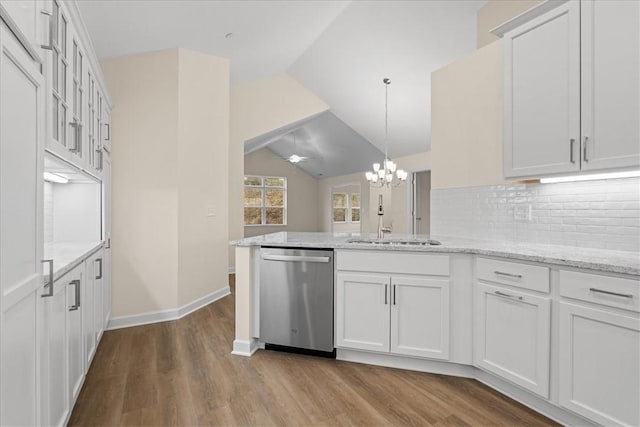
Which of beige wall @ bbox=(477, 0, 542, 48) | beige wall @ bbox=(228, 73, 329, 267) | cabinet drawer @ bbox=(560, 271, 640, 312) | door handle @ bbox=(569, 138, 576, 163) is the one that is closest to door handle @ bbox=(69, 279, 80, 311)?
cabinet drawer @ bbox=(560, 271, 640, 312)

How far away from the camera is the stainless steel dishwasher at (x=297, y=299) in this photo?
2.76 meters

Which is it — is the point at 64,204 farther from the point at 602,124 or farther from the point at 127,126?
the point at 602,124

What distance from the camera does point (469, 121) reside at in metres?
3.19

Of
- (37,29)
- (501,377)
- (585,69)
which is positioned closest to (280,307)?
(501,377)

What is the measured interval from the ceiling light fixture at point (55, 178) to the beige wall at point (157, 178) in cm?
77

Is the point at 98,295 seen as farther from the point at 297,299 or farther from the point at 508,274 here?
the point at 508,274

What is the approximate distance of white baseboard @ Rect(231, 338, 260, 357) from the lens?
290 cm

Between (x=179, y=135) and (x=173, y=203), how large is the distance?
28.6 inches

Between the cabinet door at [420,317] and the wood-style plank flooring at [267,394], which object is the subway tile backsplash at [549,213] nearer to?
the cabinet door at [420,317]

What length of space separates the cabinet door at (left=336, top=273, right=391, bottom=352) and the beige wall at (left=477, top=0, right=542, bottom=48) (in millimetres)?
2600

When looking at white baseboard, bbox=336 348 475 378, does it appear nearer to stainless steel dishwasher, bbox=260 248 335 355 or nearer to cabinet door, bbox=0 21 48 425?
stainless steel dishwasher, bbox=260 248 335 355

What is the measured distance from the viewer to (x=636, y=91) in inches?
71.5

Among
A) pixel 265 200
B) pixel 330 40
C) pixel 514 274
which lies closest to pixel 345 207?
pixel 265 200

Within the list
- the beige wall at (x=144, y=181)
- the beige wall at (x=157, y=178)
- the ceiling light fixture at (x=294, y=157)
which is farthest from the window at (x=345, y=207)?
the beige wall at (x=144, y=181)
